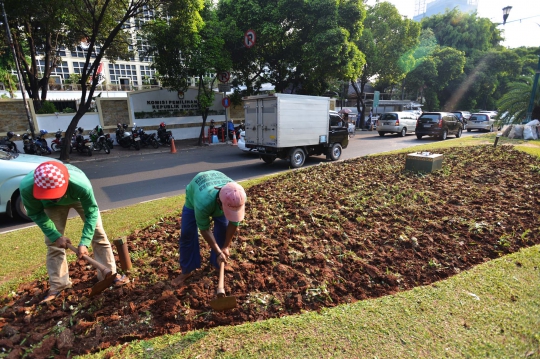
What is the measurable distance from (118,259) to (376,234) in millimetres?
3540

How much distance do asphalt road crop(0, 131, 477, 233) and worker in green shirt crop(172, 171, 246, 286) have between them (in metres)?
3.88

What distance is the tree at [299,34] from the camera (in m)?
16.2

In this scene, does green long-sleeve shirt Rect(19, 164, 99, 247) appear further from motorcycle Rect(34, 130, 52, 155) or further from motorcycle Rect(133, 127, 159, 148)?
motorcycle Rect(133, 127, 159, 148)

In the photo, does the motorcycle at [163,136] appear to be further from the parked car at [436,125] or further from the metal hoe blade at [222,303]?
the metal hoe blade at [222,303]

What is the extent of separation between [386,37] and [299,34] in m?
11.1

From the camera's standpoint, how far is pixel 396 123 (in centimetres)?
2008

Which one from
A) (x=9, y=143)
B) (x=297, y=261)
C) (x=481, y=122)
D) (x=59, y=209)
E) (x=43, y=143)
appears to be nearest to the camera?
(x=59, y=209)

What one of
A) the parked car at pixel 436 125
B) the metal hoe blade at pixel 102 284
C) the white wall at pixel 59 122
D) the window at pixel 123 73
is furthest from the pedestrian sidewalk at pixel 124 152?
the window at pixel 123 73

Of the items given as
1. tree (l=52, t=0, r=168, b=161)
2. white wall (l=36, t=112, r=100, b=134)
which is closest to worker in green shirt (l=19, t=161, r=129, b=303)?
tree (l=52, t=0, r=168, b=161)

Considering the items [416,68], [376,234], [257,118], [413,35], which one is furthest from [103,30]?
[416,68]

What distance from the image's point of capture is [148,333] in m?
2.71

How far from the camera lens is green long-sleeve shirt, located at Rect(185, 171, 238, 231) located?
2850 millimetres

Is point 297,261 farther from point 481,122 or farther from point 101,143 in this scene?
point 481,122

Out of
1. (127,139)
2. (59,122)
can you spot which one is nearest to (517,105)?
(127,139)
